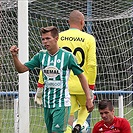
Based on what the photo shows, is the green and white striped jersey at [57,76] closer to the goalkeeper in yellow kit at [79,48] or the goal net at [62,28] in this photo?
the goalkeeper in yellow kit at [79,48]

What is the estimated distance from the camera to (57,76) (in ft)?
21.1

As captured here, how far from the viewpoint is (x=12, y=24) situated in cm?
998

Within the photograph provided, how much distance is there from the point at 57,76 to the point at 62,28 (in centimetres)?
734

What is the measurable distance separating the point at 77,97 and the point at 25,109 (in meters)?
0.71

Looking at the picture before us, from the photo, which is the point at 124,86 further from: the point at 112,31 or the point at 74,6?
the point at 74,6

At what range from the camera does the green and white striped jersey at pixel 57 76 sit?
6.42m

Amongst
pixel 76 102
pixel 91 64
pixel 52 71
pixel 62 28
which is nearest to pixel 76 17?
pixel 91 64

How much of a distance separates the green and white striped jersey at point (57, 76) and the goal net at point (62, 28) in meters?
3.12

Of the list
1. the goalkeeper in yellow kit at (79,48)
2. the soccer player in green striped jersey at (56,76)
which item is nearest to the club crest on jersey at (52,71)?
the soccer player in green striped jersey at (56,76)

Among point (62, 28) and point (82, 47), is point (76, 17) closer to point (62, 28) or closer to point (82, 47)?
point (82, 47)

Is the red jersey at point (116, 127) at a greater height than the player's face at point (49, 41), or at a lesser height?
lesser

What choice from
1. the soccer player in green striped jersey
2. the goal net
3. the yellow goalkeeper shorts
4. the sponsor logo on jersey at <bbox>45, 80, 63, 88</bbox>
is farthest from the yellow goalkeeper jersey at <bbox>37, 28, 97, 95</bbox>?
the goal net

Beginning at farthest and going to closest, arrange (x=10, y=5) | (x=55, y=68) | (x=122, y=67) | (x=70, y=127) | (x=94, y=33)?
1. (x=122, y=67)
2. (x=94, y=33)
3. (x=10, y=5)
4. (x=70, y=127)
5. (x=55, y=68)

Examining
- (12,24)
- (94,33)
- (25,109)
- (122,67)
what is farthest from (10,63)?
(122,67)
